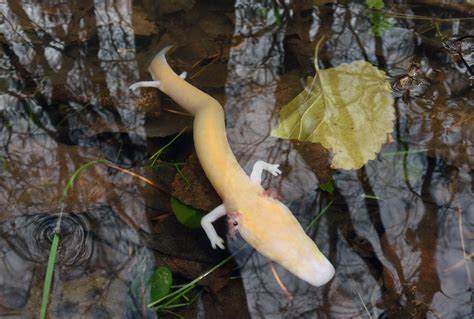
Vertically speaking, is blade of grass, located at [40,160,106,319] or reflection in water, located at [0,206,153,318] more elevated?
blade of grass, located at [40,160,106,319]

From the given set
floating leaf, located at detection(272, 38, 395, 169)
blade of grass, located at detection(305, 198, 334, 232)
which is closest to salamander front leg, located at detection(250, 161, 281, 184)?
floating leaf, located at detection(272, 38, 395, 169)

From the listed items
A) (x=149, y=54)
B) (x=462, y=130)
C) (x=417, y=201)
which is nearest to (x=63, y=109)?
(x=149, y=54)

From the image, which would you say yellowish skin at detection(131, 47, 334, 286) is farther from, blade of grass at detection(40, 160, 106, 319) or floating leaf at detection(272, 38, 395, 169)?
blade of grass at detection(40, 160, 106, 319)

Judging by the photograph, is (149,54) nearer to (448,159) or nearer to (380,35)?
(380,35)

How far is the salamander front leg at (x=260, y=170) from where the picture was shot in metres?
3.35

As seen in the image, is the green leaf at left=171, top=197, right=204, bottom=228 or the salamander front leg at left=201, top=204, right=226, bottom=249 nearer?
the salamander front leg at left=201, top=204, right=226, bottom=249

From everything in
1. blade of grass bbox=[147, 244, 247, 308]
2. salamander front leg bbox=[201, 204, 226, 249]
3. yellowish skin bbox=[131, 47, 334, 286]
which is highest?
yellowish skin bbox=[131, 47, 334, 286]

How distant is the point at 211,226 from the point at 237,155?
66cm

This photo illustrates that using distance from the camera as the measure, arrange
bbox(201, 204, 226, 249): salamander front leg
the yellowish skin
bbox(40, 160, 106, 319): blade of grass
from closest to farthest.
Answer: bbox(40, 160, 106, 319): blade of grass → the yellowish skin → bbox(201, 204, 226, 249): salamander front leg

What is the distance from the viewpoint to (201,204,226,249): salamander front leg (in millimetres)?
3139

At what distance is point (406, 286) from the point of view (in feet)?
9.25

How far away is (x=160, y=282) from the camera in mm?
2994

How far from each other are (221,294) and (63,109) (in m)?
2.23

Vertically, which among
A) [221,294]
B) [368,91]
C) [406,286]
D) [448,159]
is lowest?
[221,294]
